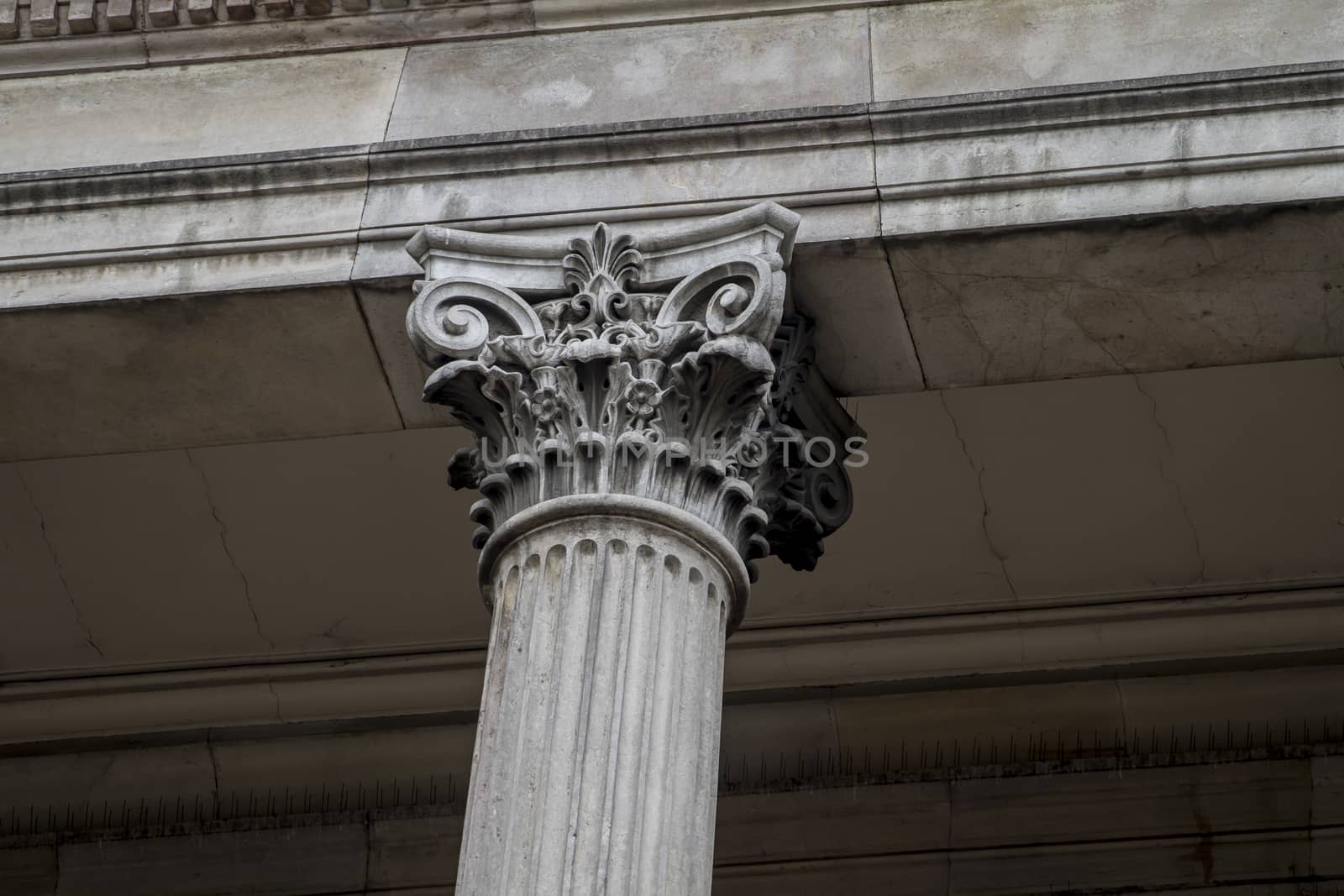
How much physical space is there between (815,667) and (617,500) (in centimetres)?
510

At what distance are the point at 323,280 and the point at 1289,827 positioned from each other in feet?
21.2

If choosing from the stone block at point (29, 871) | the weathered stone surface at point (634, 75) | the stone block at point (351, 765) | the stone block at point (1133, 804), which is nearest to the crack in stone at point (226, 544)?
the stone block at point (351, 765)

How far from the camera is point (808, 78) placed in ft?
40.2

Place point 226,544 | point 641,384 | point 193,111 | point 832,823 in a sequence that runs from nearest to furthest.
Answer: point 641,384, point 193,111, point 832,823, point 226,544

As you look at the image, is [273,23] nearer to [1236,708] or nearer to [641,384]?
[641,384]

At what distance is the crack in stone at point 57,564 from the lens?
15.2 metres

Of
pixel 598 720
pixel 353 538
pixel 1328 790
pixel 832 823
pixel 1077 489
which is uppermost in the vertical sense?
pixel 1077 489

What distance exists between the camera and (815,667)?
15367mm

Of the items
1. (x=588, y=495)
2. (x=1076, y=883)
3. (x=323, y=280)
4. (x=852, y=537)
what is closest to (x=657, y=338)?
(x=588, y=495)

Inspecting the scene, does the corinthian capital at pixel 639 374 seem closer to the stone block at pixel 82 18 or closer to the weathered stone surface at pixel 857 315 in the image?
the weathered stone surface at pixel 857 315

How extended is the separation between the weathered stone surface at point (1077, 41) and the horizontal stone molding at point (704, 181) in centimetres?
52

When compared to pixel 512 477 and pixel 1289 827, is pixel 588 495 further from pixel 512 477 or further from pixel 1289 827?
pixel 1289 827

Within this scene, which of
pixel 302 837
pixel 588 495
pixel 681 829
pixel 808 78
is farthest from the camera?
pixel 302 837

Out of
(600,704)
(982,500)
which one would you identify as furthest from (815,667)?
(600,704)
